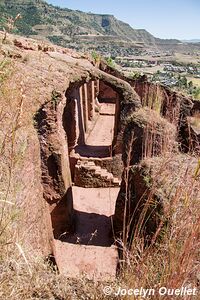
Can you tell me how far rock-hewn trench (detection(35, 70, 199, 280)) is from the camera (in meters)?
7.71

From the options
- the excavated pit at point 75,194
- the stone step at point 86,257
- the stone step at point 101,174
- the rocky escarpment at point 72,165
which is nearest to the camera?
the rocky escarpment at point 72,165

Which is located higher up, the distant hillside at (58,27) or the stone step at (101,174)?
the distant hillside at (58,27)

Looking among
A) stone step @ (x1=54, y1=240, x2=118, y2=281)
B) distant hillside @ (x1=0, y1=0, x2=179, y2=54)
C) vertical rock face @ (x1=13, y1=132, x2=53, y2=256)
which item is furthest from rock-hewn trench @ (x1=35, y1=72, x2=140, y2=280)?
distant hillside @ (x1=0, y1=0, x2=179, y2=54)

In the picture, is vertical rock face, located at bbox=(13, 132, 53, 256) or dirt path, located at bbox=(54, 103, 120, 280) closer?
vertical rock face, located at bbox=(13, 132, 53, 256)

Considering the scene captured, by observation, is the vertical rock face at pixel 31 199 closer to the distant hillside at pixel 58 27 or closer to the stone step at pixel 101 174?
the stone step at pixel 101 174

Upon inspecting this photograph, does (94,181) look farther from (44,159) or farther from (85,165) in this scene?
(44,159)

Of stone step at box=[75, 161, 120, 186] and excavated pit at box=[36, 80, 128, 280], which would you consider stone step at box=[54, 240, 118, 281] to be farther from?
stone step at box=[75, 161, 120, 186]

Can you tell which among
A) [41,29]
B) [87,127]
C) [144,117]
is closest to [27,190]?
[144,117]

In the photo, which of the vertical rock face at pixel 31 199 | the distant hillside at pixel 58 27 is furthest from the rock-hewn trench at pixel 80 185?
the distant hillside at pixel 58 27

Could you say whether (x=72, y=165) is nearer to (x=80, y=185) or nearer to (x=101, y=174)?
(x=80, y=185)

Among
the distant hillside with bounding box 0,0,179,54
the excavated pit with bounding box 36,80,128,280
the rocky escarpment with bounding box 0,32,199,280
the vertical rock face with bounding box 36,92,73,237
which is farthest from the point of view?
the distant hillside with bounding box 0,0,179,54

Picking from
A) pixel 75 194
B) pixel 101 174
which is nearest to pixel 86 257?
pixel 75 194

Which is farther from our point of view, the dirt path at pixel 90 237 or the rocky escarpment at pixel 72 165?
the dirt path at pixel 90 237

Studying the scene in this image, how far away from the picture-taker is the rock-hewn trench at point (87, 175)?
25.3ft
